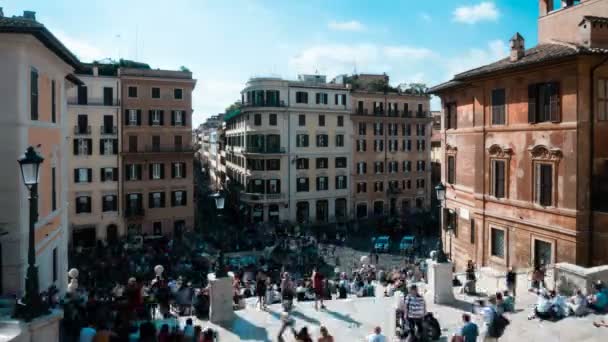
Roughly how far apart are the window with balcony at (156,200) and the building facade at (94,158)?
2.74 metres

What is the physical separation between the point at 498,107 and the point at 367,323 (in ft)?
47.4

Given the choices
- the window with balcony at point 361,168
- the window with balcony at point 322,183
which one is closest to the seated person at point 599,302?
the window with balcony at point 322,183

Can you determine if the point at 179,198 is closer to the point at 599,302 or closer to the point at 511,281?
the point at 511,281

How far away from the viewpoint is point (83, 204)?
40.2 m

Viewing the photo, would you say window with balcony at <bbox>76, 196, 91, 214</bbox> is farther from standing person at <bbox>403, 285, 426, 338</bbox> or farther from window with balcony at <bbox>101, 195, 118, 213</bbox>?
standing person at <bbox>403, 285, 426, 338</bbox>

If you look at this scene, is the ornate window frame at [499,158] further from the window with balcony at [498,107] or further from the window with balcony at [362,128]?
the window with balcony at [362,128]

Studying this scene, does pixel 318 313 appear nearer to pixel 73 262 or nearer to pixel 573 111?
pixel 573 111

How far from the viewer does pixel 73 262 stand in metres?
33.1

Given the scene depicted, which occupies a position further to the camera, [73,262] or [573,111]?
[73,262]

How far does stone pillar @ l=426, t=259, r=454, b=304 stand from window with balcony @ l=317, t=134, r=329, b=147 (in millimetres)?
38743

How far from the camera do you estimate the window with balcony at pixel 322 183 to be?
53.4m

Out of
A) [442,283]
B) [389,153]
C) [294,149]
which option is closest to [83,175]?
[294,149]

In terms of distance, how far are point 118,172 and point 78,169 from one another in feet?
10.3

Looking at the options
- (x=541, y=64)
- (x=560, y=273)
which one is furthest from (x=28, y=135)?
(x=541, y=64)
